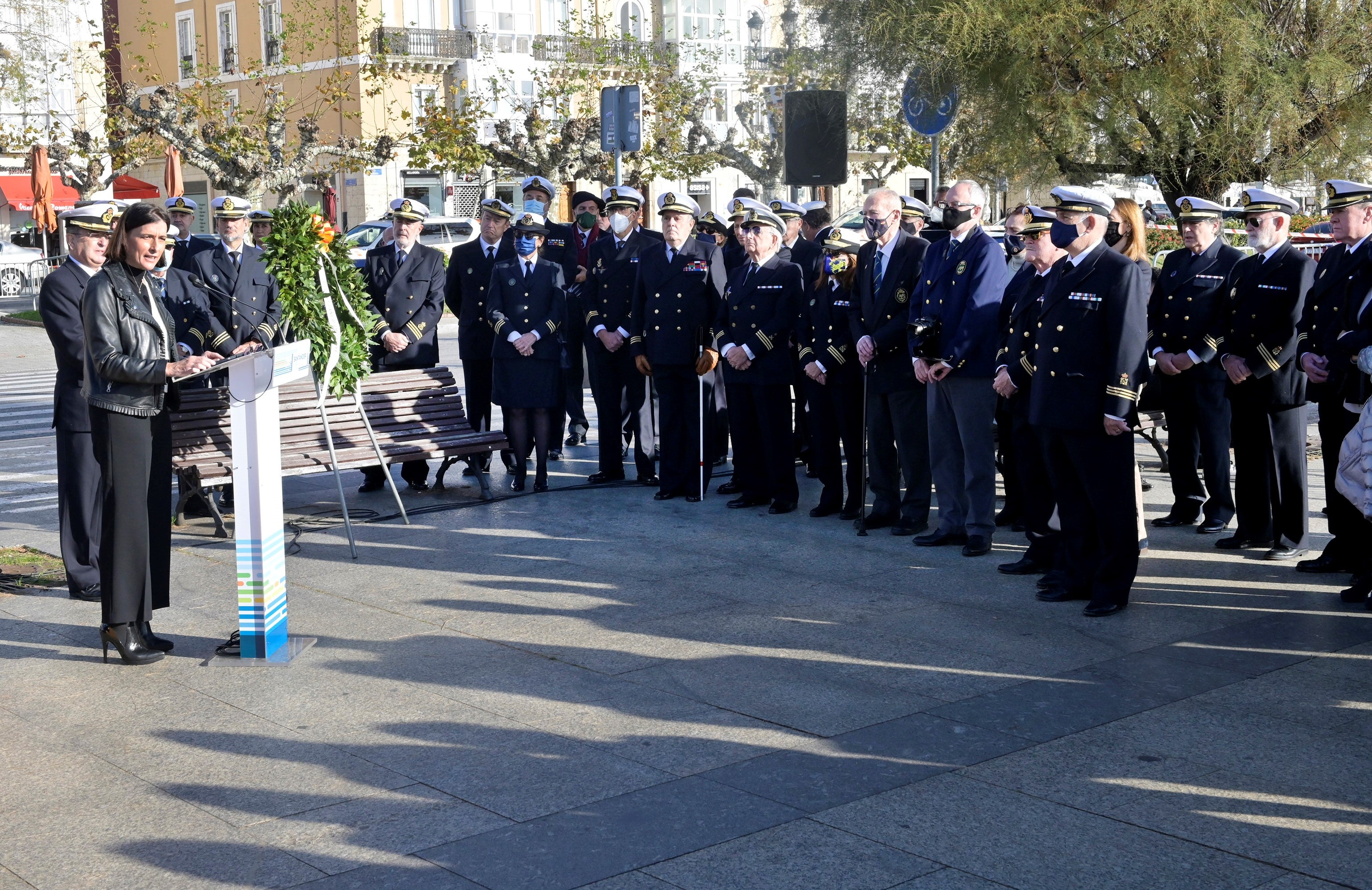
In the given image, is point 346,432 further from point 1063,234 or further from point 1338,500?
point 1338,500

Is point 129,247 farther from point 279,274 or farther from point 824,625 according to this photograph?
point 824,625

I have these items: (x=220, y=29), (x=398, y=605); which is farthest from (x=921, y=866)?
(x=220, y=29)

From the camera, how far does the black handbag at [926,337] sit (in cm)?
906

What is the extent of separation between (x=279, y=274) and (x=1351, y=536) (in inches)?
251

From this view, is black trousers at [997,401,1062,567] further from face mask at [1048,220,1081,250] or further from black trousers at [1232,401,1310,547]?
black trousers at [1232,401,1310,547]

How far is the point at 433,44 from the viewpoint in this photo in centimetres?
5244

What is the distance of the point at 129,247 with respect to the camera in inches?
265

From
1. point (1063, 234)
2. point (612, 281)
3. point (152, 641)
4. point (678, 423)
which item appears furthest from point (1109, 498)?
point (612, 281)

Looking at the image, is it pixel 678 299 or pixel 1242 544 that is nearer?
pixel 1242 544

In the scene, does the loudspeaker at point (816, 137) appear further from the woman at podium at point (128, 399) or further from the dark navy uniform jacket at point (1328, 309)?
the woman at podium at point (128, 399)

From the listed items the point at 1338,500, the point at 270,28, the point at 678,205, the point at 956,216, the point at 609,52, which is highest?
the point at 270,28

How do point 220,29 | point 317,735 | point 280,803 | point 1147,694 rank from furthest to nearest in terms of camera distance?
point 220,29 → point 1147,694 → point 317,735 → point 280,803

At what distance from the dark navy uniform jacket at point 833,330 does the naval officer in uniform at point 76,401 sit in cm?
460

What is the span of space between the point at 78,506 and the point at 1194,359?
257 inches
